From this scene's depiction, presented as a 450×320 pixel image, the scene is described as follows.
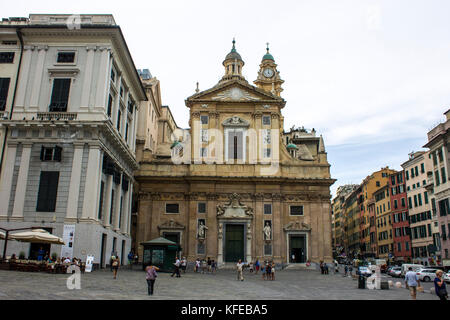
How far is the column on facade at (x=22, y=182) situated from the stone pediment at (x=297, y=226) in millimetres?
23762

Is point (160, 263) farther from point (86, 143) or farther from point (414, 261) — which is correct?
point (414, 261)

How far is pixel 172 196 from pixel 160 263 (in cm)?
1309

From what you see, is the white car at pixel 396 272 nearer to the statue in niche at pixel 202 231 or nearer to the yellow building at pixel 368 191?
the statue in niche at pixel 202 231

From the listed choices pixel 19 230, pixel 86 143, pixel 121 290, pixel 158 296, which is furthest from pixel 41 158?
pixel 158 296

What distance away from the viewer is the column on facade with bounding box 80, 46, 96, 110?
93.9 ft

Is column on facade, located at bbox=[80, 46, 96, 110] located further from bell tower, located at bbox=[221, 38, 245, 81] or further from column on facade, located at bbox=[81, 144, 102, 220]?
bell tower, located at bbox=[221, 38, 245, 81]

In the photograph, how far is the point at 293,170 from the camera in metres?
42.6

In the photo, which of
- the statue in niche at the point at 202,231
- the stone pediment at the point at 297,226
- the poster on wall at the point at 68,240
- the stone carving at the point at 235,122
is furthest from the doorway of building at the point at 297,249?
the poster on wall at the point at 68,240

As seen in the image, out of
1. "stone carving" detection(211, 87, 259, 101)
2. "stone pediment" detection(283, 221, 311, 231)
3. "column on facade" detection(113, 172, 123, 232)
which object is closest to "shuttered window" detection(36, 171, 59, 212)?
"column on facade" detection(113, 172, 123, 232)

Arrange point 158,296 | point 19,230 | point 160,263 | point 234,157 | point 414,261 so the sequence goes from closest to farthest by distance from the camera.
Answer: point 158,296 → point 19,230 → point 160,263 → point 234,157 → point 414,261

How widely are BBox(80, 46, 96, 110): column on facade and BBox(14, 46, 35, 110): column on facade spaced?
4.05 metres

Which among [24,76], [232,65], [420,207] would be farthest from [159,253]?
[420,207]

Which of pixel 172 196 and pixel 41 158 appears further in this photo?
pixel 172 196

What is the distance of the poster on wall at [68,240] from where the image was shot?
2625cm
